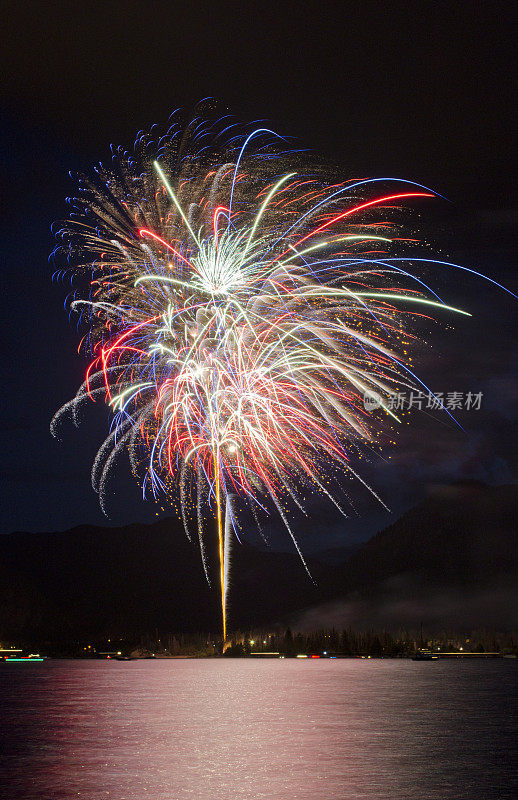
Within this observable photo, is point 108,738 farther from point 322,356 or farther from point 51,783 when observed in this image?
point 322,356

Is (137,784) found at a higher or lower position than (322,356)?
lower

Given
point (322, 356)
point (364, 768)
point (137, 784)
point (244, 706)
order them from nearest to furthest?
point (137, 784) → point (364, 768) → point (322, 356) → point (244, 706)

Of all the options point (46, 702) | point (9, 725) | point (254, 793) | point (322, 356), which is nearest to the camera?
point (254, 793)

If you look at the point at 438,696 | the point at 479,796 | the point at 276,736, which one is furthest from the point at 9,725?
the point at 438,696

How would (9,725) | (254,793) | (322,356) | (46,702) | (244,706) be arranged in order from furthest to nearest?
(46,702)
(244,706)
(9,725)
(322,356)
(254,793)

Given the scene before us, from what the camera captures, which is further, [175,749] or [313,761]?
[175,749]

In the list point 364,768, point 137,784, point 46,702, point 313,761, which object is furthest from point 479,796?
point 46,702

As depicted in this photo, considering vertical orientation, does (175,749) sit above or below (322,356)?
below

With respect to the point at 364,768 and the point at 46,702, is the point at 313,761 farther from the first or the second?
the point at 46,702

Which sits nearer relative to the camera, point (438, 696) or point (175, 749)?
point (175, 749)
